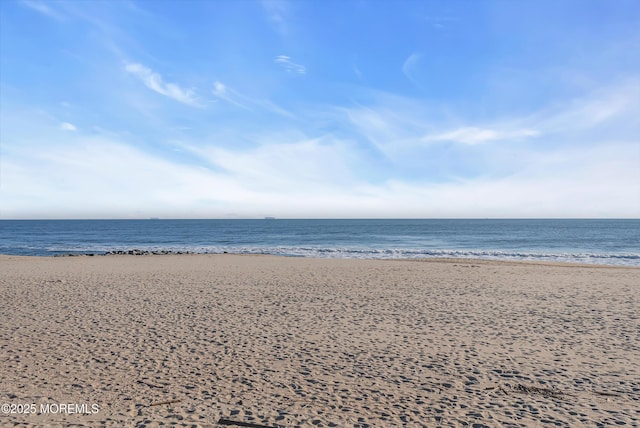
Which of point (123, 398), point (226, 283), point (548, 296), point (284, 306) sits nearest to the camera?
point (123, 398)

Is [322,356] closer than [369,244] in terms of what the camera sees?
Yes

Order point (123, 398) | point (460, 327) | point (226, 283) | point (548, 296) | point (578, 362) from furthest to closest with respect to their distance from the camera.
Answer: point (226, 283), point (548, 296), point (460, 327), point (578, 362), point (123, 398)

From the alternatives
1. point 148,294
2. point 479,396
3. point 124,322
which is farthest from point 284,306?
point 479,396

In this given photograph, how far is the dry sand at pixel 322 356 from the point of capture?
6.04 meters

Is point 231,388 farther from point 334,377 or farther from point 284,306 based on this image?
point 284,306

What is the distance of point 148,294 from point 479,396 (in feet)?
41.8

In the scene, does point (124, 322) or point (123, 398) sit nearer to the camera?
point (123, 398)

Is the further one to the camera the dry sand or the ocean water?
the ocean water

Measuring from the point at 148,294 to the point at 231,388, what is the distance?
10.1 m

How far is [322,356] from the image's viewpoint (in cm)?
845

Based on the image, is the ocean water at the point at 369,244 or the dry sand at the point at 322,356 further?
the ocean water at the point at 369,244

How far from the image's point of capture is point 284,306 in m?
13.5

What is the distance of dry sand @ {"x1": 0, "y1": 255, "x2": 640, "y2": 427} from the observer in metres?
6.04

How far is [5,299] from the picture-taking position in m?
14.3
